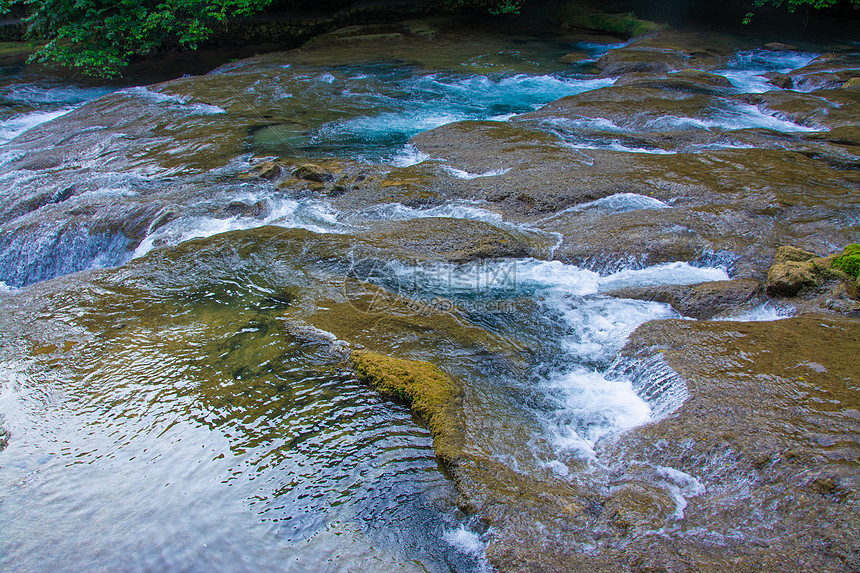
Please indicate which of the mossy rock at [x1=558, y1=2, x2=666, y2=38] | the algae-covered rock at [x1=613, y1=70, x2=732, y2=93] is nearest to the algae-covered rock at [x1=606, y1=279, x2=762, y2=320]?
the algae-covered rock at [x1=613, y1=70, x2=732, y2=93]

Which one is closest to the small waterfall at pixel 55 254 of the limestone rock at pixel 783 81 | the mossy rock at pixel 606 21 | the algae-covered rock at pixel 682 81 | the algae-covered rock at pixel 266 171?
the algae-covered rock at pixel 266 171

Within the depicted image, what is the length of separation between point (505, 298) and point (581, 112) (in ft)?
22.9

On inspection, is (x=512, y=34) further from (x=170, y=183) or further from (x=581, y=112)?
(x=170, y=183)

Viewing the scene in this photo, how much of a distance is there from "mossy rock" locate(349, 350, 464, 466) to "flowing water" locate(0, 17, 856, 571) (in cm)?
12

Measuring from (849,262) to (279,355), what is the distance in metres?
5.69

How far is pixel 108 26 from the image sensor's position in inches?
648

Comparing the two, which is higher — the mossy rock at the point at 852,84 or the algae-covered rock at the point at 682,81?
the algae-covered rock at the point at 682,81

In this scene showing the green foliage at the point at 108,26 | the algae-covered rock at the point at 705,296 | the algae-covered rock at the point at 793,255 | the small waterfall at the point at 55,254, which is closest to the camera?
the algae-covered rock at the point at 705,296

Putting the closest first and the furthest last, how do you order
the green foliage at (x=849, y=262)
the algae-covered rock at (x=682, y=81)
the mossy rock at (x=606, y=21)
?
the green foliage at (x=849, y=262) → the algae-covered rock at (x=682, y=81) → the mossy rock at (x=606, y=21)

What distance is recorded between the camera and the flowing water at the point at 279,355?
3.47 meters

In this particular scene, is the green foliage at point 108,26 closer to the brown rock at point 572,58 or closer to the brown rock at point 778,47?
the brown rock at point 572,58

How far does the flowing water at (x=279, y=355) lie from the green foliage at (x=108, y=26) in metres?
8.32

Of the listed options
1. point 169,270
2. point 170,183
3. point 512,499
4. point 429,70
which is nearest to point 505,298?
point 512,499

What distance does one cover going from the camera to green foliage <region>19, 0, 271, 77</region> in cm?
1577
